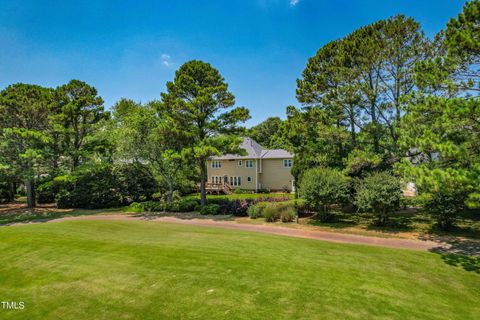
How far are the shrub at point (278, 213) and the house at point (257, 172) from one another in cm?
1764

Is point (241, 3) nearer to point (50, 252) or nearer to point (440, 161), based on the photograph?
point (440, 161)

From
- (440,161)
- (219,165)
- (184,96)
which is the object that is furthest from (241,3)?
(219,165)

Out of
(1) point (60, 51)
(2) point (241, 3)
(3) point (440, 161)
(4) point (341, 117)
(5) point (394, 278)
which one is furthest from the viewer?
(4) point (341, 117)

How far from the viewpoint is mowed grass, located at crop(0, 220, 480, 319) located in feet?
18.3

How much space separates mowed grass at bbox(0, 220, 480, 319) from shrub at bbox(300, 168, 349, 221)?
5850mm

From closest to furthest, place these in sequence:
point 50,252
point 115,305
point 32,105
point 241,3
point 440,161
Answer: point 115,305 < point 50,252 < point 440,161 < point 241,3 < point 32,105

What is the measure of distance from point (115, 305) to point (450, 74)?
14644mm

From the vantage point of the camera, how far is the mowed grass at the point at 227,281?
5.57 metres

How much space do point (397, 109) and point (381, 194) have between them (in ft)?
23.6

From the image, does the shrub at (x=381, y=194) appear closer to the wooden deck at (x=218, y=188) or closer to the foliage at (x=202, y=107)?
the foliage at (x=202, y=107)

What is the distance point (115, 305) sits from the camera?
19.1ft

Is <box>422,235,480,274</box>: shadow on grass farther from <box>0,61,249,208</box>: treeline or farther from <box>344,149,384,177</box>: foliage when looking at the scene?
<box>0,61,249,208</box>: treeline

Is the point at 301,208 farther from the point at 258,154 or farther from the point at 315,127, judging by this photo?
the point at 258,154

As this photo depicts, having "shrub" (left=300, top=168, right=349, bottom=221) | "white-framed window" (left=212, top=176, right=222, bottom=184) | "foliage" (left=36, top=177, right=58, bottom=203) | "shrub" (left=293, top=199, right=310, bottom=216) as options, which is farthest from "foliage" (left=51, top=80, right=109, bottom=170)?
"shrub" (left=300, top=168, right=349, bottom=221)
